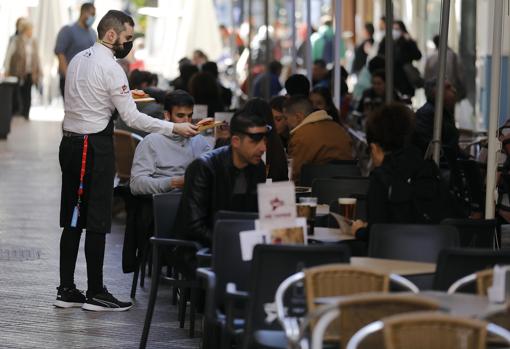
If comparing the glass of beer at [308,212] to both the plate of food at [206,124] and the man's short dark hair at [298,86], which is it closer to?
the plate of food at [206,124]

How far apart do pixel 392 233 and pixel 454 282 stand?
39.4 inches

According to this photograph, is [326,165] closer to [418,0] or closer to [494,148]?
[494,148]

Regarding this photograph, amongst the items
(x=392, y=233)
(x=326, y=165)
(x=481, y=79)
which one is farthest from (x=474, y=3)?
(x=392, y=233)

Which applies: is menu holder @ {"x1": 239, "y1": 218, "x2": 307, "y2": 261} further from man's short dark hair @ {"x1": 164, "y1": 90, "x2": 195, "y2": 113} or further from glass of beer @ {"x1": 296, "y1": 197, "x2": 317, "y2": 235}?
man's short dark hair @ {"x1": 164, "y1": 90, "x2": 195, "y2": 113}

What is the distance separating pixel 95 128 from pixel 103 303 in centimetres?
127

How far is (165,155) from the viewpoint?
10.5 meters

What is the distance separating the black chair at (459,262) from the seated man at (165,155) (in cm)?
404

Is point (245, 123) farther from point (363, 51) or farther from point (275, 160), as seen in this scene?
point (363, 51)

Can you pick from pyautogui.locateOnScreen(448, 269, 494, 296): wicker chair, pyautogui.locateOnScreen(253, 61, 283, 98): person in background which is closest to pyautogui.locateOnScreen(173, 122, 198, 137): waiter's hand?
pyautogui.locateOnScreen(448, 269, 494, 296): wicker chair

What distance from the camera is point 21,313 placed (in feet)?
32.9

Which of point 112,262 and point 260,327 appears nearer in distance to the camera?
point 260,327

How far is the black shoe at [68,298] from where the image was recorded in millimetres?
10250

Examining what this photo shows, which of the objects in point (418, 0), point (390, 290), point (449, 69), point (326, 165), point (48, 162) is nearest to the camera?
point (390, 290)

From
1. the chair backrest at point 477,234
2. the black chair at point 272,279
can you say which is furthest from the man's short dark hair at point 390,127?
the black chair at point 272,279
